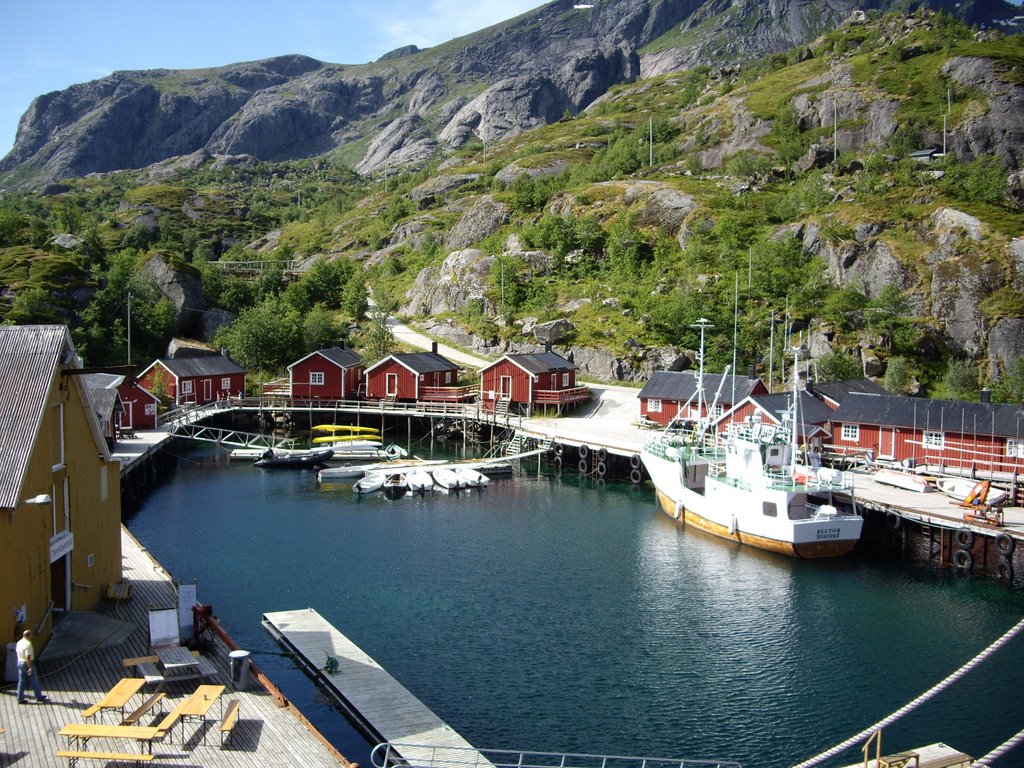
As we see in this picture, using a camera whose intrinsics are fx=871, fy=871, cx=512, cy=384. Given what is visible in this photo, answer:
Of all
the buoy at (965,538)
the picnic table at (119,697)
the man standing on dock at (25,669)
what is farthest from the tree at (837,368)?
the man standing on dock at (25,669)

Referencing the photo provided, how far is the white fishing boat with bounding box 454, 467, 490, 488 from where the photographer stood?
51.6 meters

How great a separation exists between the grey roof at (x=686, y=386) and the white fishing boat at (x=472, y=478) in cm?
1535

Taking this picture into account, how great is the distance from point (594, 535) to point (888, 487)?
15.1 metres

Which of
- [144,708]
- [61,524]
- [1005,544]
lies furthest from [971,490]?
[61,524]

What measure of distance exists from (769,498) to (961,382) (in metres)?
31.4

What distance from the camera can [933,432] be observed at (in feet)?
150

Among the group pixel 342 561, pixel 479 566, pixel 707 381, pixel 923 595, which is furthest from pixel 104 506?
pixel 707 381

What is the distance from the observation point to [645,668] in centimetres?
2595

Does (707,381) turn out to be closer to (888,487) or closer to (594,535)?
(888,487)

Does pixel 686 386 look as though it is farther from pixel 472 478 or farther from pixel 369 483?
pixel 369 483

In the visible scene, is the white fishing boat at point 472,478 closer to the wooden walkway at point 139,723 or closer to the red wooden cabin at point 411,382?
→ the red wooden cabin at point 411,382

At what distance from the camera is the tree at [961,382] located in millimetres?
60438

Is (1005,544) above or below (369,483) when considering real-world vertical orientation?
below

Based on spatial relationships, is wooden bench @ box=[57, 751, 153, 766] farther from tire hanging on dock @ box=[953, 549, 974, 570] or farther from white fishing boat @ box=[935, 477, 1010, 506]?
white fishing boat @ box=[935, 477, 1010, 506]
